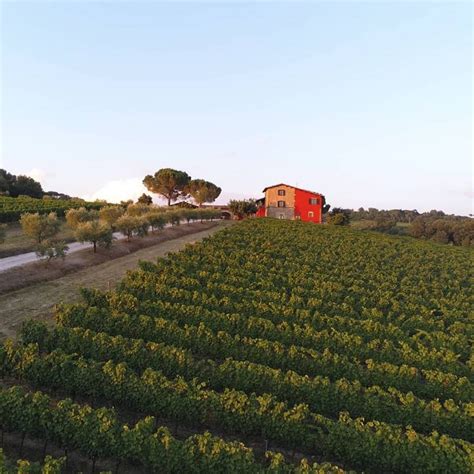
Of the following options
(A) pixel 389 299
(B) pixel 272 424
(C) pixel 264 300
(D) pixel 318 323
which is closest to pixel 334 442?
(B) pixel 272 424

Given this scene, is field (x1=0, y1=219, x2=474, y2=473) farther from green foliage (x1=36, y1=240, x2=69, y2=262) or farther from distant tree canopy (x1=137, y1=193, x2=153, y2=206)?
distant tree canopy (x1=137, y1=193, x2=153, y2=206)

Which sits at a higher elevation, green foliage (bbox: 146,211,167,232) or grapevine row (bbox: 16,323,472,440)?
green foliage (bbox: 146,211,167,232)

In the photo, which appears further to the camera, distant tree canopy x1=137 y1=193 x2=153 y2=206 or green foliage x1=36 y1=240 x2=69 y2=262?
distant tree canopy x1=137 y1=193 x2=153 y2=206

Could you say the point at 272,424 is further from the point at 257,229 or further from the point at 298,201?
the point at 298,201

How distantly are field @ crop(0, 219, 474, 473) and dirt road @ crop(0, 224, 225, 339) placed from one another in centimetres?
447

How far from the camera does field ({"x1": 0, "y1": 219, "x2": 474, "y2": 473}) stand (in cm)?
1166

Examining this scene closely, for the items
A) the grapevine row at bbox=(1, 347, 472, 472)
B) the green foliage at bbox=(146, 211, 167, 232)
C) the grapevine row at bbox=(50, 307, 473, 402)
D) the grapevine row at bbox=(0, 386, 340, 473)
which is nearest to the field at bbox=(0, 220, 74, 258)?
the green foliage at bbox=(146, 211, 167, 232)

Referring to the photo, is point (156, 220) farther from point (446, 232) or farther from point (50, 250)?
point (446, 232)

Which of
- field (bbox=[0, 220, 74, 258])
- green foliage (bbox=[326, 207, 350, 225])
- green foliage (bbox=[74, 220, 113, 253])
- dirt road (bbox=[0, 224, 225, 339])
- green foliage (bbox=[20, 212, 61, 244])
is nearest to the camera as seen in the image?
dirt road (bbox=[0, 224, 225, 339])

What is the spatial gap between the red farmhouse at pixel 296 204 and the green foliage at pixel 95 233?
179 feet

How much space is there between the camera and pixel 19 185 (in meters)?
94.2

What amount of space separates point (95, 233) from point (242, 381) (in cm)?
3083

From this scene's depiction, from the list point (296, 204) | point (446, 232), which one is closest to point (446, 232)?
point (446, 232)

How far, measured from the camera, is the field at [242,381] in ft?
38.2
